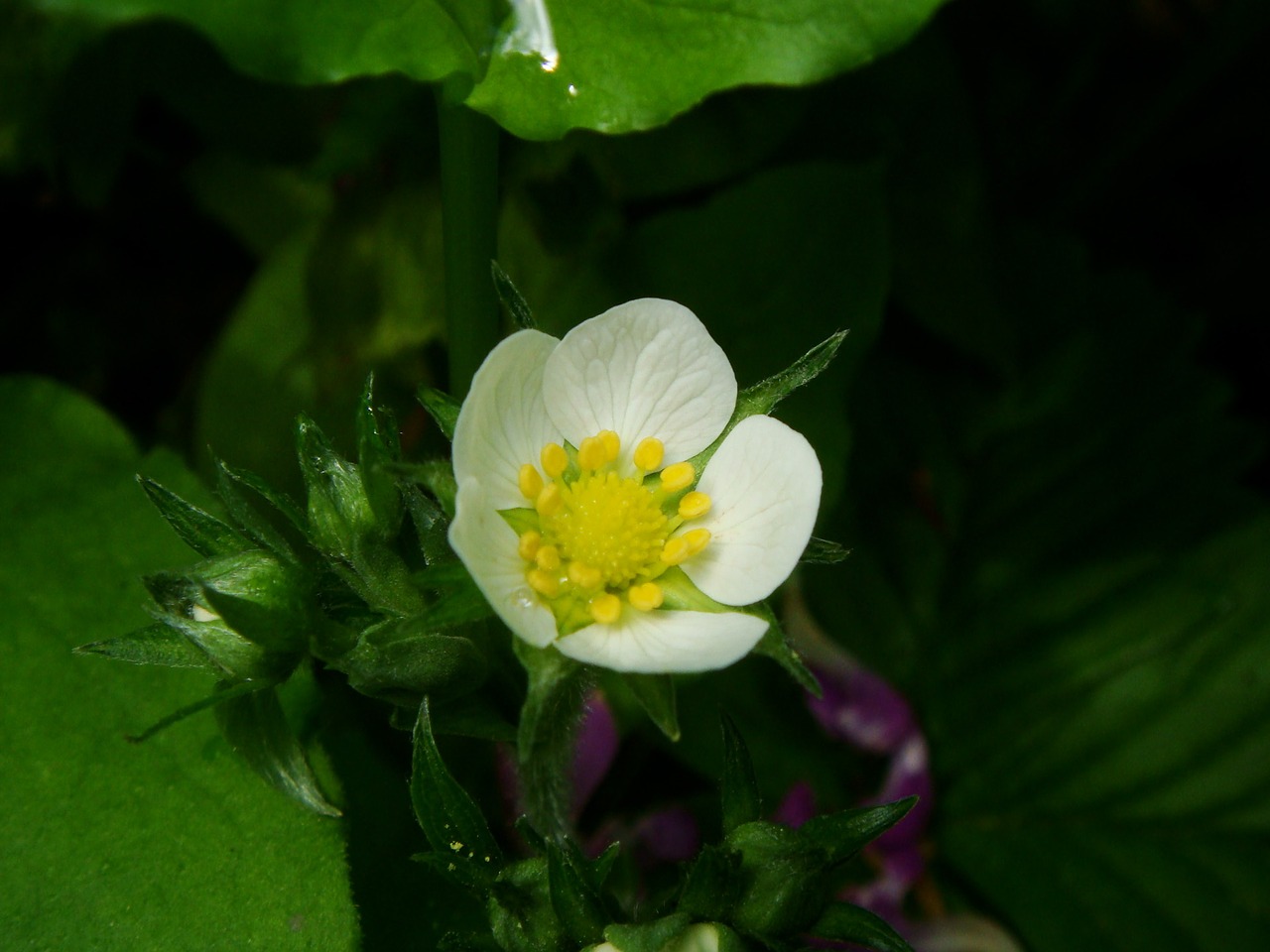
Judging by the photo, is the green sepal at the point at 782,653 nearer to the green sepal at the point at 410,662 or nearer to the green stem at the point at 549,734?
the green stem at the point at 549,734

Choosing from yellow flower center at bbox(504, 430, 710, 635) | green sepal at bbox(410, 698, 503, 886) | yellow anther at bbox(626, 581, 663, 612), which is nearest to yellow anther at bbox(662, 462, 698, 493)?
yellow flower center at bbox(504, 430, 710, 635)

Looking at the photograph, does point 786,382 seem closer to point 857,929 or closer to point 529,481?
point 529,481

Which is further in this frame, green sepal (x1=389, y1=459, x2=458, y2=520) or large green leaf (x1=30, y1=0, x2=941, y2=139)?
large green leaf (x1=30, y1=0, x2=941, y2=139)

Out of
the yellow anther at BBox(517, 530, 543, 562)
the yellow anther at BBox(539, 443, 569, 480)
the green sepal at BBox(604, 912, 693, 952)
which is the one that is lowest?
the green sepal at BBox(604, 912, 693, 952)

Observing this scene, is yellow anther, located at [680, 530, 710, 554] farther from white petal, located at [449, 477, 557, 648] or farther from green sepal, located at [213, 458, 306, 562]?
green sepal, located at [213, 458, 306, 562]

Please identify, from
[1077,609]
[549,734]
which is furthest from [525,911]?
[1077,609]

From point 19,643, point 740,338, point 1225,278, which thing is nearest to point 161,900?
point 19,643
